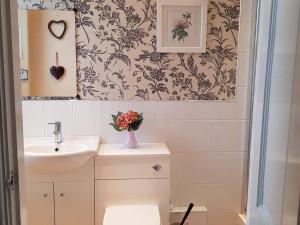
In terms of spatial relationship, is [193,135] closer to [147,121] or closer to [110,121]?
[147,121]

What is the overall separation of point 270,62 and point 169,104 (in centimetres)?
149

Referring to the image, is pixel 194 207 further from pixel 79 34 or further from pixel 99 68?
pixel 79 34

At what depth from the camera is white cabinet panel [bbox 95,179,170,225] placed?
2.06 meters

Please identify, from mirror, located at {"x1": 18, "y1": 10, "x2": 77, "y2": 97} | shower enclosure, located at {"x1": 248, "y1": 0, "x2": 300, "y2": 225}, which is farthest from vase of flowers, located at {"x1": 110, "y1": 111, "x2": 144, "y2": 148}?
shower enclosure, located at {"x1": 248, "y1": 0, "x2": 300, "y2": 225}

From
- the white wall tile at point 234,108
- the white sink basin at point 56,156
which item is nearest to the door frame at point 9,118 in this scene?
the white sink basin at point 56,156

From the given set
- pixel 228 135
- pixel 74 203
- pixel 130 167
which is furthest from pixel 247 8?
pixel 74 203

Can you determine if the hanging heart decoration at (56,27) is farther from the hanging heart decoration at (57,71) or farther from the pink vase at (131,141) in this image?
the pink vase at (131,141)

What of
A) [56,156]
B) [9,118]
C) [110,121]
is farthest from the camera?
[110,121]

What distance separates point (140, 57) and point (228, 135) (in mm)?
888

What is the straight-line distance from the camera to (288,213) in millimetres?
672

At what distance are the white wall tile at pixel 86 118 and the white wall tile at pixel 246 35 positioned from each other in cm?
113

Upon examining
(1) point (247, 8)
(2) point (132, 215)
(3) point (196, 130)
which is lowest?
(2) point (132, 215)

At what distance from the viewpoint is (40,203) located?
2027 mm

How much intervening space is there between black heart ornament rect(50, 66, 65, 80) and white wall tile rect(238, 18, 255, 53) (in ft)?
4.26
